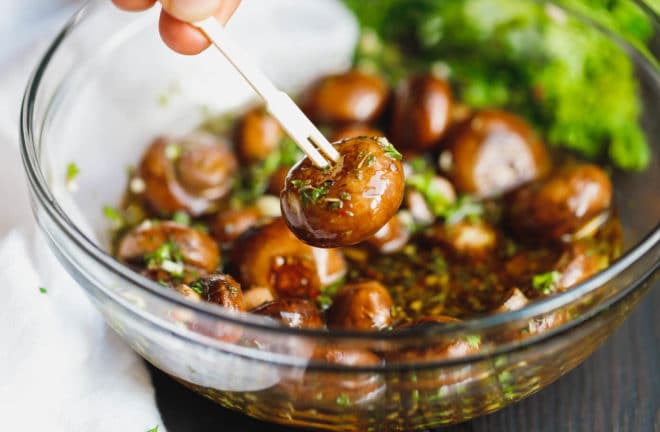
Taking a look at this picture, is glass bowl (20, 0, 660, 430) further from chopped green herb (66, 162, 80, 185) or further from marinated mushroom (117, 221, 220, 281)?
marinated mushroom (117, 221, 220, 281)

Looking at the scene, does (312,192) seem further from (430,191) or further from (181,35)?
(430,191)

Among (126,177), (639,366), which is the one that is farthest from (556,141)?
(126,177)

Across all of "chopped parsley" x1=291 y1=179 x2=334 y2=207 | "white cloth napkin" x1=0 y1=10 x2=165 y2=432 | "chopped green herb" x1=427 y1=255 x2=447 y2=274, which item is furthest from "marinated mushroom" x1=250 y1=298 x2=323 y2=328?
"chopped green herb" x1=427 y1=255 x2=447 y2=274

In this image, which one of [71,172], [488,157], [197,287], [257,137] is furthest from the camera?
[257,137]

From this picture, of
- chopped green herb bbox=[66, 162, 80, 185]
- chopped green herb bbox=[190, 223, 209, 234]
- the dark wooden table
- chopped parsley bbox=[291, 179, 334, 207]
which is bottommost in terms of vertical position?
the dark wooden table

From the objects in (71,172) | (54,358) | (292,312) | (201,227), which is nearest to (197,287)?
(292,312)

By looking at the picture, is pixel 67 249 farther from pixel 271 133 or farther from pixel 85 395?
pixel 271 133
